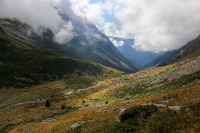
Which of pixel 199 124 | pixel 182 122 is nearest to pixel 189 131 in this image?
pixel 199 124

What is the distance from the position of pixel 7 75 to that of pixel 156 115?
595ft

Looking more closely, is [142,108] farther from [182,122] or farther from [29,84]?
[29,84]

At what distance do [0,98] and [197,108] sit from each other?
12085cm

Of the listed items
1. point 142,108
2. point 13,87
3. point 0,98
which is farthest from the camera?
point 13,87

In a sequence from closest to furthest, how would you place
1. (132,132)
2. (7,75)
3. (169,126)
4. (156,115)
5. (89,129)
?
(169,126)
(132,132)
(156,115)
(89,129)
(7,75)

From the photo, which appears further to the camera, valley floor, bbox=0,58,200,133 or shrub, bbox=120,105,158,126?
valley floor, bbox=0,58,200,133

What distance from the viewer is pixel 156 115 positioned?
762 inches

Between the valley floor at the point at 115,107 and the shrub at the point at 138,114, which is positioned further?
the valley floor at the point at 115,107

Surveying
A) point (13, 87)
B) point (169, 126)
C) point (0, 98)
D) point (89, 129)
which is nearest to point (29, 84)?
point (13, 87)

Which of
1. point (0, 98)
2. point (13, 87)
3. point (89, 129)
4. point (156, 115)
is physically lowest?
point (89, 129)

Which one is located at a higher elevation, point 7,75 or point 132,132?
point 7,75

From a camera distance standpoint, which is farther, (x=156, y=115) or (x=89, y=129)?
(x=89, y=129)

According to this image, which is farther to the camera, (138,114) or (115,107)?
(115,107)

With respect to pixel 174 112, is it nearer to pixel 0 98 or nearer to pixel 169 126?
pixel 169 126
